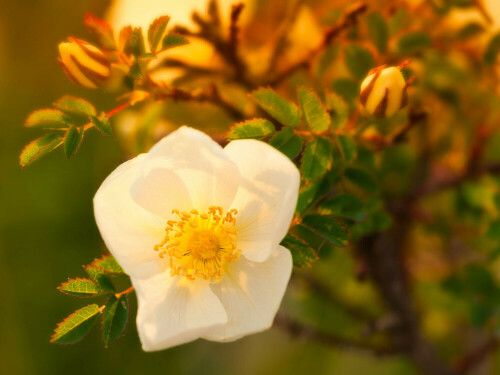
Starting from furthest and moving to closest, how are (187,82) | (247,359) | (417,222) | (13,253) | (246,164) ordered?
(247,359), (13,253), (417,222), (187,82), (246,164)

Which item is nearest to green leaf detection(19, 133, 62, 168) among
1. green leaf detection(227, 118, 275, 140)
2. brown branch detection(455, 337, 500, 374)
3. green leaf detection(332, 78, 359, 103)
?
green leaf detection(227, 118, 275, 140)

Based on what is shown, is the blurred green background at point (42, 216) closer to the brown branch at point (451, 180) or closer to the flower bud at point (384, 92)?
the brown branch at point (451, 180)

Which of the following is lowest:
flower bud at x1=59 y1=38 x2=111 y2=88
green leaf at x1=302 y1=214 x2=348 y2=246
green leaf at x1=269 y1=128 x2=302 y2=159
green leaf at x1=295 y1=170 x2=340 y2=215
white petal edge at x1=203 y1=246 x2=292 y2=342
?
white petal edge at x1=203 y1=246 x2=292 y2=342

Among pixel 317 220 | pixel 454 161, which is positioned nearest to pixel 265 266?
pixel 317 220

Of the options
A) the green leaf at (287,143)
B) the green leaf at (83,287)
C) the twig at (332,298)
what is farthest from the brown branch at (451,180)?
the green leaf at (83,287)

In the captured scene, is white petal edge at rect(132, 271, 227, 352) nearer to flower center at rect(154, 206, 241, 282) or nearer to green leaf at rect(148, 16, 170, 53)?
flower center at rect(154, 206, 241, 282)

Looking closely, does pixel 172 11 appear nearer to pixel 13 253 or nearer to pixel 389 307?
pixel 389 307

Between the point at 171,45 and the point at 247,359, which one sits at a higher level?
the point at 171,45
